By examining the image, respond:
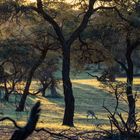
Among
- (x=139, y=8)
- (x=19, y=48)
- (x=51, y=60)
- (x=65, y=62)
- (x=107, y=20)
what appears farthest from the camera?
(x=51, y=60)

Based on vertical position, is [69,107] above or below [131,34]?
below

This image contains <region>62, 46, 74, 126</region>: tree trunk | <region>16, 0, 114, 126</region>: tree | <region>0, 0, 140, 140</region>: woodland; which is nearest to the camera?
<region>0, 0, 140, 140</region>: woodland

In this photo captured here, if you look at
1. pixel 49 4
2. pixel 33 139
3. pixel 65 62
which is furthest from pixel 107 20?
pixel 33 139

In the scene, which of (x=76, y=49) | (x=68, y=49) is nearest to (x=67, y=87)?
(x=68, y=49)

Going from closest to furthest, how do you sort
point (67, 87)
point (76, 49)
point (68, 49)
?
point (68, 49) < point (67, 87) < point (76, 49)

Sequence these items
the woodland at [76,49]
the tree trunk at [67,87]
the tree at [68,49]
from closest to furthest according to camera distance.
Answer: the woodland at [76,49], the tree at [68,49], the tree trunk at [67,87]

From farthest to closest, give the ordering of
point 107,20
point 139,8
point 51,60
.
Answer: point 51,60
point 107,20
point 139,8

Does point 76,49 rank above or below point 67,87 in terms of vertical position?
above

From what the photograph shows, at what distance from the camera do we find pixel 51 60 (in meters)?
50.4

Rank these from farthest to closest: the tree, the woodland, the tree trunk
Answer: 1. the tree trunk
2. the tree
3. the woodland

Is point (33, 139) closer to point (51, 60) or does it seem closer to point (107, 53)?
point (107, 53)

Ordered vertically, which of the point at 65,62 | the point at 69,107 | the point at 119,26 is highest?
the point at 119,26

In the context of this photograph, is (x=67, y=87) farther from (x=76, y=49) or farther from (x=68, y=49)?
(x=76, y=49)

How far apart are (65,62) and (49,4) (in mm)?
5183
